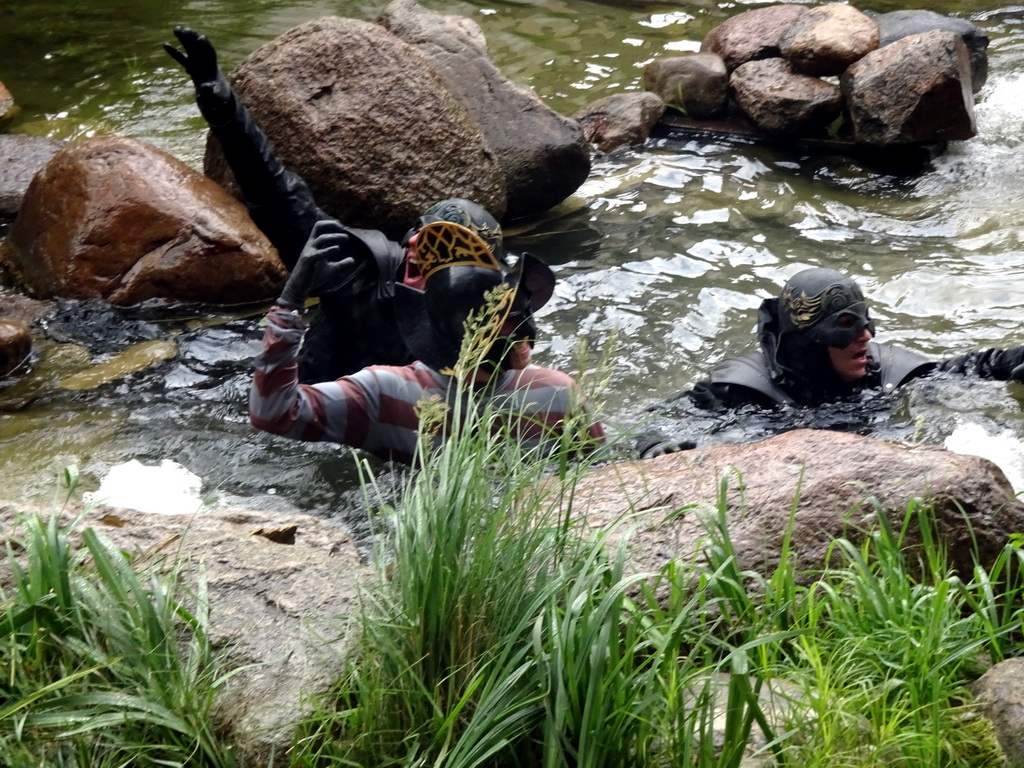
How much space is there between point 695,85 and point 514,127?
2.53 m

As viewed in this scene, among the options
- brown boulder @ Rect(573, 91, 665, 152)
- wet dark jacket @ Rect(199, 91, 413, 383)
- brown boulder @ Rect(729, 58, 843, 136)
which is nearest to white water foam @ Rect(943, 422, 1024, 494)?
wet dark jacket @ Rect(199, 91, 413, 383)

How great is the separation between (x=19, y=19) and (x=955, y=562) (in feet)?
41.9

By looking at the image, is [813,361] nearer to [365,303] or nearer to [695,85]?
[365,303]

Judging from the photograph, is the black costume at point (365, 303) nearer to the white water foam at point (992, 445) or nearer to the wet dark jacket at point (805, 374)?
the wet dark jacket at point (805, 374)

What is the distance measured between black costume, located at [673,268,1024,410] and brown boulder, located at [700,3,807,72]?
5.18m

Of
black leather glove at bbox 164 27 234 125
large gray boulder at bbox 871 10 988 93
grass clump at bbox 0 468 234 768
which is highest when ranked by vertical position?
black leather glove at bbox 164 27 234 125

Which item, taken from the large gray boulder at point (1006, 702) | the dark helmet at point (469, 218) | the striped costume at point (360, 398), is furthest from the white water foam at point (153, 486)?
the large gray boulder at point (1006, 702)

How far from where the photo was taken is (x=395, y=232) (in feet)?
24.2

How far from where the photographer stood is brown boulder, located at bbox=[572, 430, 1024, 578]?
129 inches

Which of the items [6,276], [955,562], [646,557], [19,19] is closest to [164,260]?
[6,276]

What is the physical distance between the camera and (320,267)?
13.6ft

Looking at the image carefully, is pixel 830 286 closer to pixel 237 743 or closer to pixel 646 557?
pixel 646 557

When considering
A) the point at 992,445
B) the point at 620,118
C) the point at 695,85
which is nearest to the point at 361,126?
the point at 620,118

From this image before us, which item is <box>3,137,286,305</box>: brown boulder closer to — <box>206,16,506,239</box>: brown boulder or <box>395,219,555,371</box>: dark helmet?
<box>206,16,506,239</box>: brown boulder
